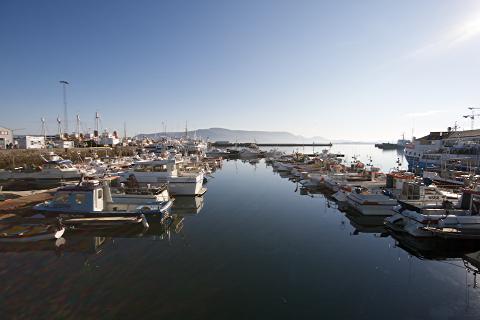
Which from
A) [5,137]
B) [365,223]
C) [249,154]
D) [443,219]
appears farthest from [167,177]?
[249,154]

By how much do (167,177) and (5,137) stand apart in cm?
5089

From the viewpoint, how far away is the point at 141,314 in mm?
8703

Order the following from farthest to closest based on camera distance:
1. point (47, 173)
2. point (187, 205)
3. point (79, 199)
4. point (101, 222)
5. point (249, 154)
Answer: point (249, 154) → point (47, 173) → point (187, 205) → point (79, 199) → point (101, 222)

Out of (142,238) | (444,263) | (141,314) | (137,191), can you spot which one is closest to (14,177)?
(137,191)

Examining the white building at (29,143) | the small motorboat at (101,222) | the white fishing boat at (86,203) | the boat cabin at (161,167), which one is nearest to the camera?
the small motorboat at (101,222)

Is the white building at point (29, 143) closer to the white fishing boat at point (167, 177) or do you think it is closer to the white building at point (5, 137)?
the white building at point (5, 137)

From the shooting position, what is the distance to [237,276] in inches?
451

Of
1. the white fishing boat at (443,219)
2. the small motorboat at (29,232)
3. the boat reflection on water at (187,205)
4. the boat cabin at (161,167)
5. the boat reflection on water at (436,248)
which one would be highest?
the boat cabin at (161,167)

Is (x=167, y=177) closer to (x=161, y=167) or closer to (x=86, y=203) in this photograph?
(x=161, y=167)

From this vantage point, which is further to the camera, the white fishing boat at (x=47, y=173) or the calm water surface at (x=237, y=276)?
the white fishing boat at (x=47, y=173)

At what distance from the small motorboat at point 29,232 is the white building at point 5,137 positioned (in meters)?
52.3

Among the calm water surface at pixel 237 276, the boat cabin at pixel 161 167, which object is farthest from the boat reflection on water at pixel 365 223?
the boat cabin at pixel 161 167

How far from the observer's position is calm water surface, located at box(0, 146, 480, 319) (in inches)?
361

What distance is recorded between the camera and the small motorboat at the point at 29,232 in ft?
45.6
